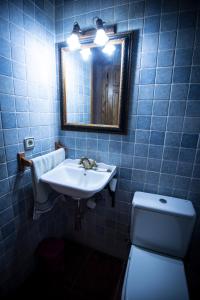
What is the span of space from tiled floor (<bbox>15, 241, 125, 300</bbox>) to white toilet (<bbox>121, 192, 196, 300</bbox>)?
478mm

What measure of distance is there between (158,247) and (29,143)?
1.31m

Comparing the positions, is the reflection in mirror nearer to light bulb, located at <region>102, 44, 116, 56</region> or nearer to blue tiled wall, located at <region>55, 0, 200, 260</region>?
light bulb, located at <region>102, 44, 116, 56</region>

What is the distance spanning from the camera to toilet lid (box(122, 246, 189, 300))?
35.3 inches

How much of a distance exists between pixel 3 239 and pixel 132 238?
38.4 inches

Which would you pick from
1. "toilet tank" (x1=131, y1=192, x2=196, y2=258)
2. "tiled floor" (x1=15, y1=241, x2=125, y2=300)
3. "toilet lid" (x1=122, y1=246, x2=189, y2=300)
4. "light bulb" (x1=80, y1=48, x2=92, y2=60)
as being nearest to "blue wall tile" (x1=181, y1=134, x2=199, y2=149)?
"toilet tank" (x1=131, y1=192, x2=196, y2=258)

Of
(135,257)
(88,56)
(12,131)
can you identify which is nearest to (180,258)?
(135,257)

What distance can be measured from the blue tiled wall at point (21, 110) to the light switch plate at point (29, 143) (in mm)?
33

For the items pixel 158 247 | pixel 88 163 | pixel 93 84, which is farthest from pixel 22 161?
pixel 158 247

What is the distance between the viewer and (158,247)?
1.19 meters

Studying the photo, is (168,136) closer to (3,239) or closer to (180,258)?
(180,258)

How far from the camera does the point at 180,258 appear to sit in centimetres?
115

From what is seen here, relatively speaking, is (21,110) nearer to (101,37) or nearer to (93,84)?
(93,84)

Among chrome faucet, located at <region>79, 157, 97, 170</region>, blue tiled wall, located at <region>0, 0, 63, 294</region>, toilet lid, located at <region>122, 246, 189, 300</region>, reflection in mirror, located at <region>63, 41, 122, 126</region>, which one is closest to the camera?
toilet lid, located at <region>122, 246, 189, 300</region>

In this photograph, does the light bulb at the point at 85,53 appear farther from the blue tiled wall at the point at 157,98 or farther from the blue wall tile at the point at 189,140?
the blue wall tile at the point at 189,140
